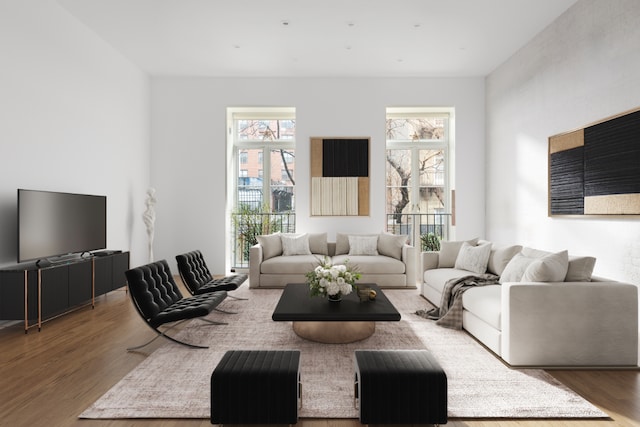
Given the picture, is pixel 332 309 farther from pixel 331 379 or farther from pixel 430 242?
pixel 430 242

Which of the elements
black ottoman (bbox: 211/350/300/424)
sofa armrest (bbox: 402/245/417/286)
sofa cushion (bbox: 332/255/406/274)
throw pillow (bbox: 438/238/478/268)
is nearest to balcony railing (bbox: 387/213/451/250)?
sofa armrest (bbox: 402/245/417/286)

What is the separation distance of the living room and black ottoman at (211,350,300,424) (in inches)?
131

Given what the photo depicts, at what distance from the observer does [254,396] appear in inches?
83.7

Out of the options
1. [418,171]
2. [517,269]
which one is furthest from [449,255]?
[418,171]

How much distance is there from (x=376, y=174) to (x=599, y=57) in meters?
3.84

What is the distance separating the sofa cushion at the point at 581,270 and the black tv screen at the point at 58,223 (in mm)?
5164

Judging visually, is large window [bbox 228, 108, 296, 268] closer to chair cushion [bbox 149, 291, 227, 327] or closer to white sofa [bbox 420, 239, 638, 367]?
chair cushion [bbox 149, 291, 227, 327]

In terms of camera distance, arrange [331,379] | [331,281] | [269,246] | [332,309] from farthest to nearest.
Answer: [269,246], [331,281], [332,309], [331,379]

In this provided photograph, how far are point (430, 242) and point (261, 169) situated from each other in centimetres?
367

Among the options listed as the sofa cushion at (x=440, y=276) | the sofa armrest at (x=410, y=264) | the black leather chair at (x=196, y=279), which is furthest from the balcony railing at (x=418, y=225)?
the black leather chair at (x=196, y=279)

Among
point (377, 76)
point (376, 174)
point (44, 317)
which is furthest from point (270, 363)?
point (377, 76)

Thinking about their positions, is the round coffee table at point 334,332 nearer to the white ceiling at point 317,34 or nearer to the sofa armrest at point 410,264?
the sofa armrest at point 410,264

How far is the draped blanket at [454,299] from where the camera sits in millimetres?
4078

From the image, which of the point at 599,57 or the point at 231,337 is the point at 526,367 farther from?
the point at 599,57
